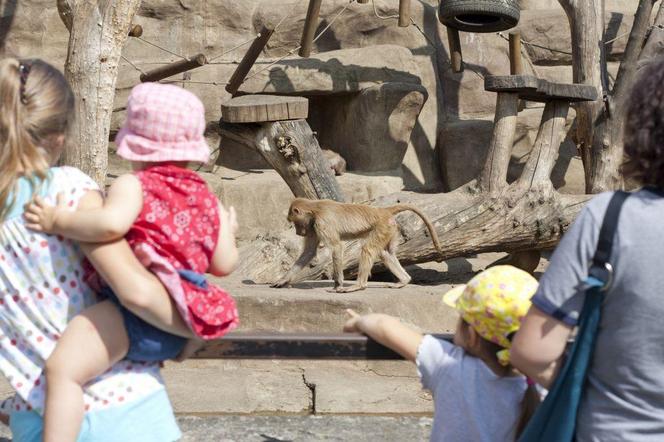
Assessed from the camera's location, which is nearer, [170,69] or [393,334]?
[393,334]

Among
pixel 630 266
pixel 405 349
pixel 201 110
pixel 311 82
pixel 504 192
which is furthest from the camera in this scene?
pixel 311 82

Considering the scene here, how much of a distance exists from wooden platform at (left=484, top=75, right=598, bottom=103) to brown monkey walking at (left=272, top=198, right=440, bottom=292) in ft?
4.90

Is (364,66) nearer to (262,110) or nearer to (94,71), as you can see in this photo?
(262,110)

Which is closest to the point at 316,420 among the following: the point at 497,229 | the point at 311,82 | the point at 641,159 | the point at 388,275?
the point at 641,159

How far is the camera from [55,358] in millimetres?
2152

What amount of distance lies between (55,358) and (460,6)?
9.57 meters

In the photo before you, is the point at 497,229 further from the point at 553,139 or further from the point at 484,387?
the point at 484,387

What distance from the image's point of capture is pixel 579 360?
209 cm

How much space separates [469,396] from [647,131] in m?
0.78

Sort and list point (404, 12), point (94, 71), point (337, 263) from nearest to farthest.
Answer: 1. point (94, 71)
2. point (337, 263)
3. point (404, 12)

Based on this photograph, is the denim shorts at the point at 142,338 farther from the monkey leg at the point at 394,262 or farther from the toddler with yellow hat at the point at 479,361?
the monkey leg at the point at 394,262

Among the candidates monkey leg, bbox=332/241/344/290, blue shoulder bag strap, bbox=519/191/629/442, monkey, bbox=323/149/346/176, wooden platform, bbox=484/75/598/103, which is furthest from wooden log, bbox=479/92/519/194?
blue shoulder bag strap, bbox=519/191/629/442

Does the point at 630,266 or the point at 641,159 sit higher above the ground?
the point at 641,159

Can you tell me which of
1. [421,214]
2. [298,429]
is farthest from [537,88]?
[298,429]
